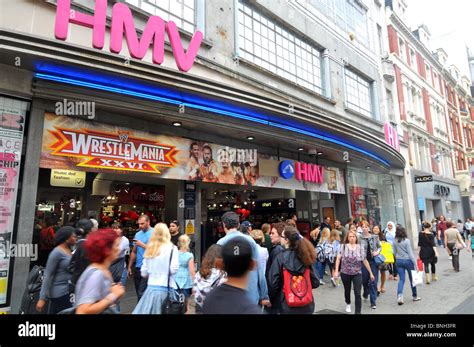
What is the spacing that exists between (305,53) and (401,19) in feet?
45.2

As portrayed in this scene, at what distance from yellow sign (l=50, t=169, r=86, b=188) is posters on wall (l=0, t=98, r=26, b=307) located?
2377 mm

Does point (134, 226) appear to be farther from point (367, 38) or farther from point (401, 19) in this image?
point (401, 19)

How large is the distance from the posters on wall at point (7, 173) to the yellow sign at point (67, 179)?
7.80ft

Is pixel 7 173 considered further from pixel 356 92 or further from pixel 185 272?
pixel 356 92

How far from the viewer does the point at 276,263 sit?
12.6ft

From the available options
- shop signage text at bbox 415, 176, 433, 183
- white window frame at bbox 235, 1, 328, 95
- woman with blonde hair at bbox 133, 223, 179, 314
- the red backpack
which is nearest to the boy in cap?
the red backpack

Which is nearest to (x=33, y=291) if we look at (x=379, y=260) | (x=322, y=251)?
(x=322, y=251)

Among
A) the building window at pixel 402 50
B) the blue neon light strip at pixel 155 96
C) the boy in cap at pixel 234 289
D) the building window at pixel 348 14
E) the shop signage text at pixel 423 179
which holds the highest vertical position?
the building window at pixel 402 50

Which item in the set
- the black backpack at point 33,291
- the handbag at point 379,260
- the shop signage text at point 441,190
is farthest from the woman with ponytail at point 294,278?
the shop signage text at point 441,190

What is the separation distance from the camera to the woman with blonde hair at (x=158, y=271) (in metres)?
3.92

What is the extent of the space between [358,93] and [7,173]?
1467cm

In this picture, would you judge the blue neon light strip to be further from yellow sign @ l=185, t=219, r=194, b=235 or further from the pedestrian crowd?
yellow sign @ l=185, t=219, r=194, b=235

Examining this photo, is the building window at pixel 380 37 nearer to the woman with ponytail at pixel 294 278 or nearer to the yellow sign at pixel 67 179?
the yellow sign at pixel 67 179
